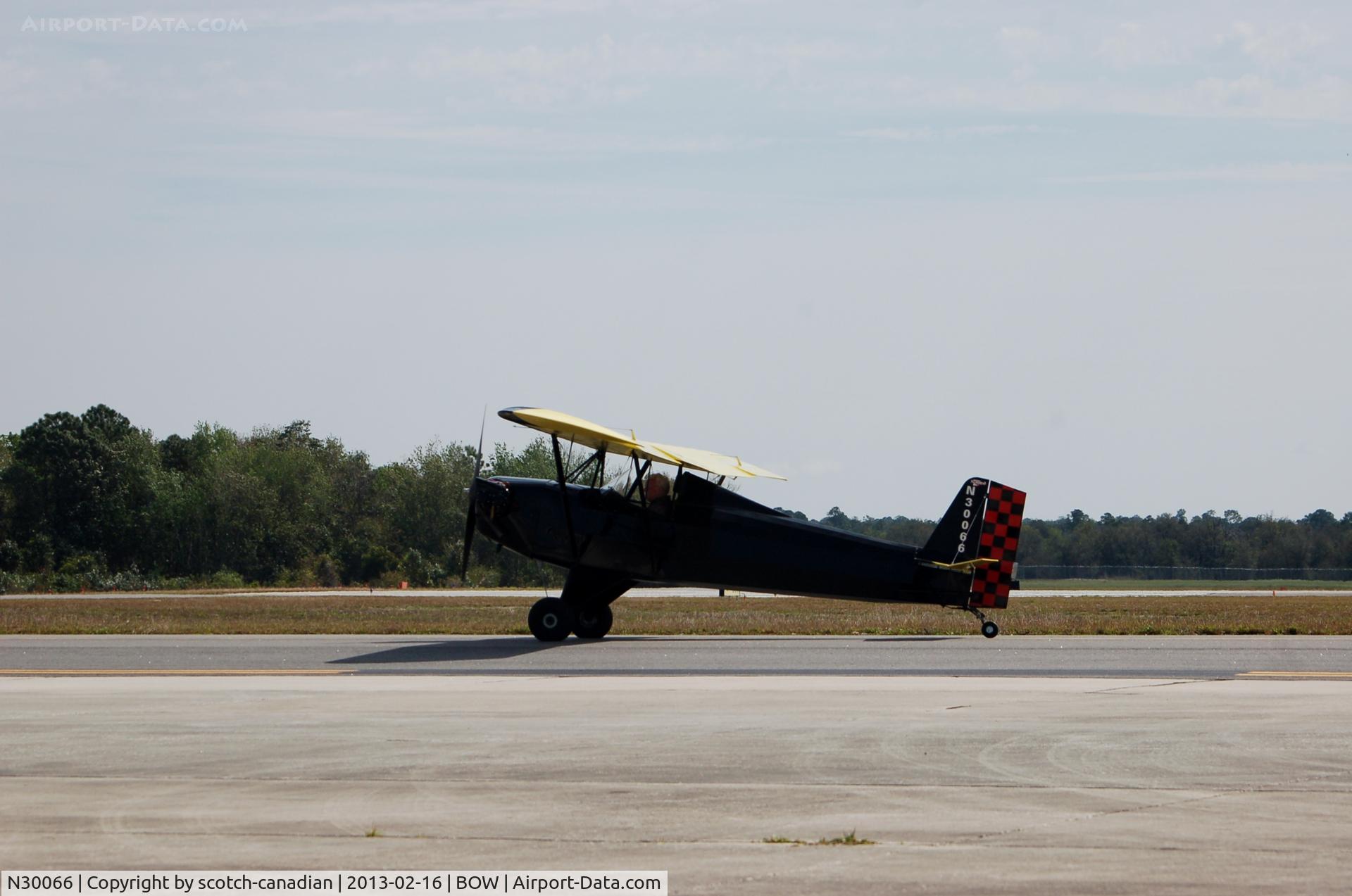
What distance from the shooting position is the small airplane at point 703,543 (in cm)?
2172

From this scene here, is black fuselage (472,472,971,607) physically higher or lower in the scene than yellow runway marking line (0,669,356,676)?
higher

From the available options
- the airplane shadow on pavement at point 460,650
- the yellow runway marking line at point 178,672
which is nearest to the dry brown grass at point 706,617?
the airplane shadow on pavement at point 460,650

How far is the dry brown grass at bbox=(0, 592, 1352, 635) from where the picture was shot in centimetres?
2403

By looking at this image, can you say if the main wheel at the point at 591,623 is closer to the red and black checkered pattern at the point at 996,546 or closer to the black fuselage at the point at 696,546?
the black fuselage at the point at 696,546

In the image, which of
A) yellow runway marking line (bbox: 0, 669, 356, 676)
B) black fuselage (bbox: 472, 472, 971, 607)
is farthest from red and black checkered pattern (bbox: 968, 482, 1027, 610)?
yellow runway marking line (bbox: 0, 669, 356, 676)

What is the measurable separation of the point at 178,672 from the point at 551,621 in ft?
20.9

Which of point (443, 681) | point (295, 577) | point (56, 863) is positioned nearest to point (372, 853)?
point (56, 863)

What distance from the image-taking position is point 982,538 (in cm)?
2203

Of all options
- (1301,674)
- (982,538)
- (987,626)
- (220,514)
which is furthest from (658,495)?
(220,514)

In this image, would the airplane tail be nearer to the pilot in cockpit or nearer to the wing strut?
the pilot in cockpit

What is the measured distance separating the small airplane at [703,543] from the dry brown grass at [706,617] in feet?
5.47

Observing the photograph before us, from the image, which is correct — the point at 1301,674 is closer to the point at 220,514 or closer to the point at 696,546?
the point at 696,546

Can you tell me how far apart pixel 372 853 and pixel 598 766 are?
2.87 meters

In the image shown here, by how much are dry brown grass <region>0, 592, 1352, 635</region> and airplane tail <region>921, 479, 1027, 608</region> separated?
43.7 inches
